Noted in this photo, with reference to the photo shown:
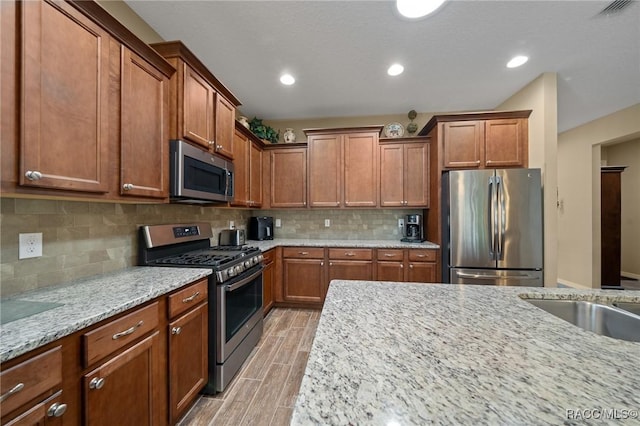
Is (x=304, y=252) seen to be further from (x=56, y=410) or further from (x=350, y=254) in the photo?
(x=56, y=410)

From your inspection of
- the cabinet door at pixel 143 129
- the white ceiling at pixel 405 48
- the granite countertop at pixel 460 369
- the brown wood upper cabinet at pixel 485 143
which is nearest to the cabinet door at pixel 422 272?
the brown wood upper cabinet at pixel 485 143

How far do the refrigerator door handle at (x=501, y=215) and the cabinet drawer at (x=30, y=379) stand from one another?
3345 millimetres

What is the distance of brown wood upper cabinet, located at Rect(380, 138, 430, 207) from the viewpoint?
328 cm

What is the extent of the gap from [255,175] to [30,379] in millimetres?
2807

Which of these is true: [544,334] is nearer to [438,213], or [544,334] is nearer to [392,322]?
[392,322]

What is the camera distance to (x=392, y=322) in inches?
34.6

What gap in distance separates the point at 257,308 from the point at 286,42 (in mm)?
2458

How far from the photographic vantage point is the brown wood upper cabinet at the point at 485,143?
9.43 feet

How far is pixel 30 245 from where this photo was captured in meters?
1.22

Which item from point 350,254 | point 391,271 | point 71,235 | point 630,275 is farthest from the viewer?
point 630,275

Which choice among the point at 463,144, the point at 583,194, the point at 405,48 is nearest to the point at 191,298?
the point at 405,48

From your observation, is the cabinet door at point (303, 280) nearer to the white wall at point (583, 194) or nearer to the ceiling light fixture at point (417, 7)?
the ceiling light fixture at point (417, 7)

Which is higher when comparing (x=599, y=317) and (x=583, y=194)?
(x=583, y=194)

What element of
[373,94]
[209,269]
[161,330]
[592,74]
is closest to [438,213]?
[373,94]
